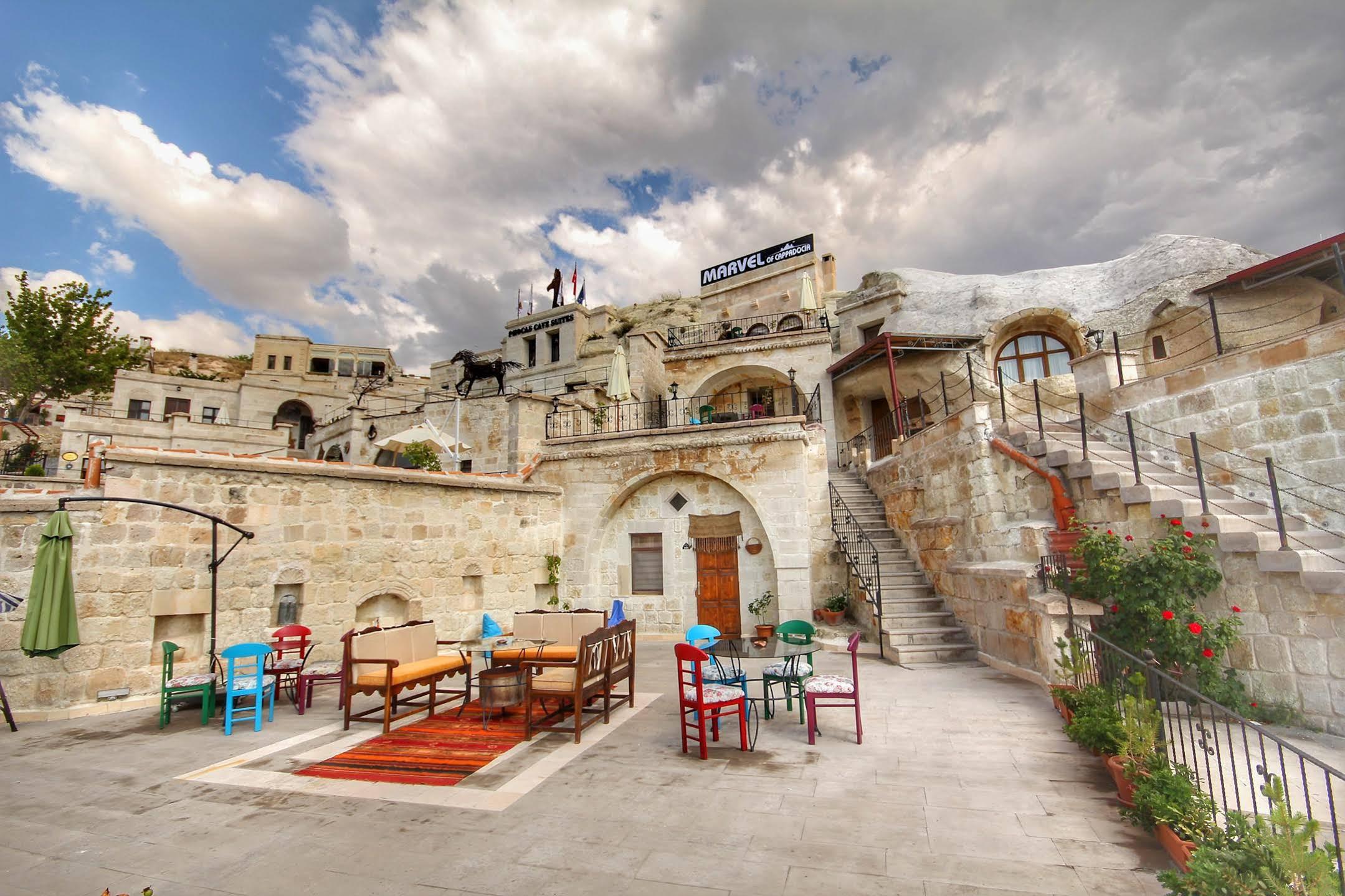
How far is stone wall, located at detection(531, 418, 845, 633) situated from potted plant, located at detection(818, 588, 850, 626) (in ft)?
0.60

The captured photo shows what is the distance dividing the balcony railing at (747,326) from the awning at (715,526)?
10.7 m

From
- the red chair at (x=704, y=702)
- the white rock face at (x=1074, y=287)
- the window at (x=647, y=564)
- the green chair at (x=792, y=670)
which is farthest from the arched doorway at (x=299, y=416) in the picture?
the red chair at (x=704, y=702)

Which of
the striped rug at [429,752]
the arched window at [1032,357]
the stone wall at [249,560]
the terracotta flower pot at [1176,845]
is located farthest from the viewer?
the arched window at [1032,357]

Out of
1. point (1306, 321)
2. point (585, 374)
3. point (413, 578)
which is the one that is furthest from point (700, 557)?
point (585, 374)

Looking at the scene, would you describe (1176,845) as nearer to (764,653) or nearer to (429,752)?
(764,653)

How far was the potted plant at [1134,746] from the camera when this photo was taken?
3852 millimetres

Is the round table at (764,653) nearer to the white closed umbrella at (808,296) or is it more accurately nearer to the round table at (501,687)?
the round table at (501,687)

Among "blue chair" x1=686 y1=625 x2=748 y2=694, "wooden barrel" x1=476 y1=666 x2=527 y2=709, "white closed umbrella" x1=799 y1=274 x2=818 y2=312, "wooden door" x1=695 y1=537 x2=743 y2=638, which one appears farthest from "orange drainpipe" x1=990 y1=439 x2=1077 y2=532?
"white closed umbrella" x1=799 y1=274 x2=818 y2=312

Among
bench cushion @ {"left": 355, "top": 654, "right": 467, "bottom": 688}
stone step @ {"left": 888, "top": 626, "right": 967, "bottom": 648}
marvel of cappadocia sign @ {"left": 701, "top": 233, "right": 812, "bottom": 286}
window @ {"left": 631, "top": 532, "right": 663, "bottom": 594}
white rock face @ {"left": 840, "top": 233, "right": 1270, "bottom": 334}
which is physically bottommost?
stone step @ {"left": 888, "top": 626, "right": 967, "bottom": 648}

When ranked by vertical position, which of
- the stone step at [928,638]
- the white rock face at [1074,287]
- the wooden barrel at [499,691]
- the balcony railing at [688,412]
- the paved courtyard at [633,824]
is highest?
the white rock face at [1074,287]

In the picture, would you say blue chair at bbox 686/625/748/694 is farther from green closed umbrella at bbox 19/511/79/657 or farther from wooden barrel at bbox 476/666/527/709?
green closed umbrella at bbox 19/511/79/657

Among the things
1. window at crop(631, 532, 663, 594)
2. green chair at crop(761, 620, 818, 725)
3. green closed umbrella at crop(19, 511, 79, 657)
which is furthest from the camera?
window at crop(631, 532, 663, 594)

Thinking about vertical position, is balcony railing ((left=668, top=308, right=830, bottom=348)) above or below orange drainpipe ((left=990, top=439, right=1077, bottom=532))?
above

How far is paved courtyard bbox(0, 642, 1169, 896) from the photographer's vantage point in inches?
125
